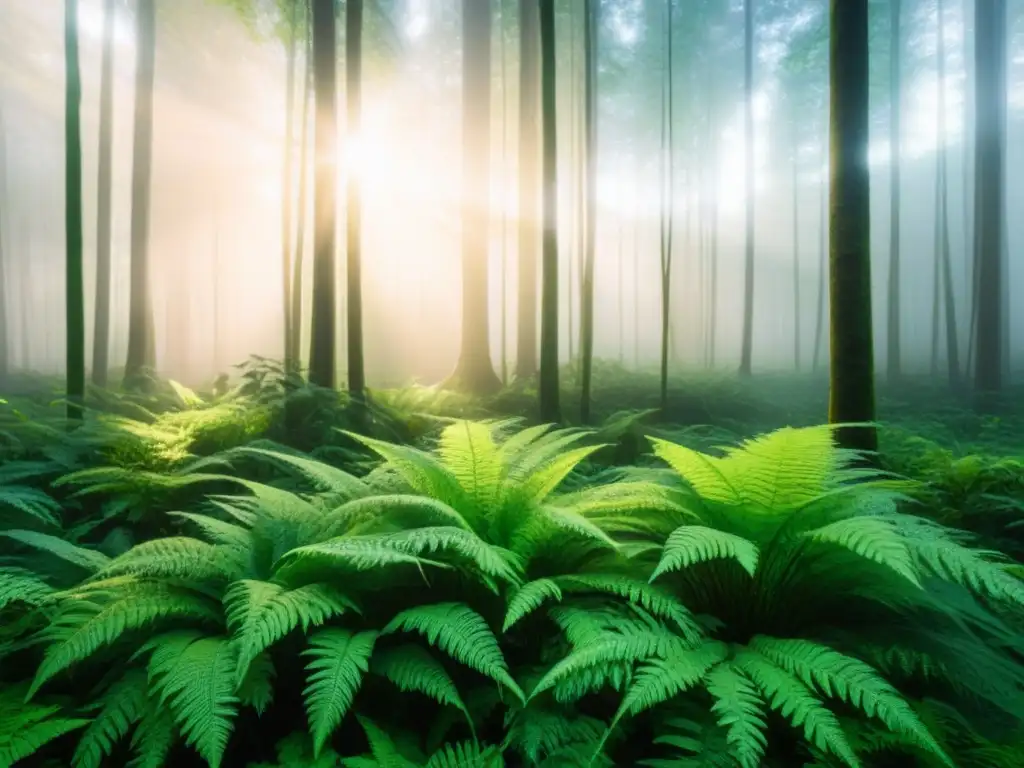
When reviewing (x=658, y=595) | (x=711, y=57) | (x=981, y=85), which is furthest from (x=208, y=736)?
(x=711, y=57)

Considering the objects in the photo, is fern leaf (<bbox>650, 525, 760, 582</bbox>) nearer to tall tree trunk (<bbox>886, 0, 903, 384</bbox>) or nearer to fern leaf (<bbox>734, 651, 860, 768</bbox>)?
fern leaf (<bbox>734, 651, 860, 768</bbox>)

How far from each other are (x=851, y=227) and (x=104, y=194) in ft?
51.0

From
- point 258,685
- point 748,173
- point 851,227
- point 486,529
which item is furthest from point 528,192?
point 258,685

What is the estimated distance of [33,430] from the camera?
4.62 meters

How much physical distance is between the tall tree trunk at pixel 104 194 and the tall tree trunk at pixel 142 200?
0.89 meters

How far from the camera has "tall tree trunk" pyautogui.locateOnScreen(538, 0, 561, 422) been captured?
602cm

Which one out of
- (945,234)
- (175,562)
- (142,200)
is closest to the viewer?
(175,562)

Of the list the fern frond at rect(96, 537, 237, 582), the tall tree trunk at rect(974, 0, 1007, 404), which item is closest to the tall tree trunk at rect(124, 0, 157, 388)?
the fern frond at rect(96, 537, 237, 582)

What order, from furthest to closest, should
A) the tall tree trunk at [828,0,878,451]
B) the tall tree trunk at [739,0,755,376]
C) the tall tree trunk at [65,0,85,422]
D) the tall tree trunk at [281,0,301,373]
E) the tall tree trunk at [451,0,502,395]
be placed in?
the tall tree trunk at [739,0,755,376], the tall tree trunk at [281,0,301,373], the tall tree trunk at [451,0,502,395], the tall tree trunk at [65,0,85,422], the tall tree trunk at [828,0,878,451]

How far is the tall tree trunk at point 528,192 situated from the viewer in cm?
1260

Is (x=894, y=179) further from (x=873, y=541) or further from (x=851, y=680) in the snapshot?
(x=851, y=680)

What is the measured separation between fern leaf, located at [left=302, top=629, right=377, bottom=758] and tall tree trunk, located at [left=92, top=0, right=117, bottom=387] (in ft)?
42.0

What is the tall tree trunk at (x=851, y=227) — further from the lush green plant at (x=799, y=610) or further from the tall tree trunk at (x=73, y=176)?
the tall tree trunk at (x=73, y=176)

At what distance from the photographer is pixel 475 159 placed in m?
11.9
